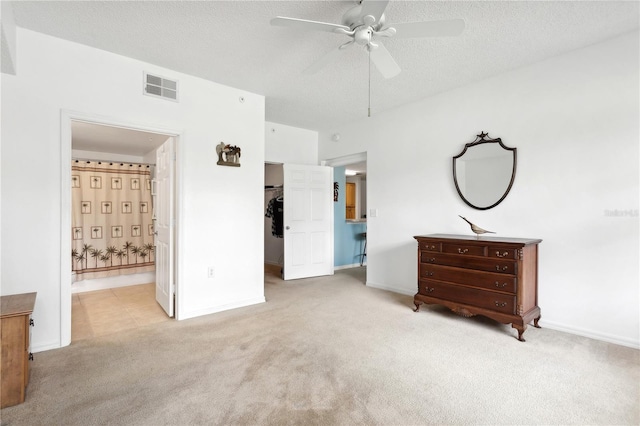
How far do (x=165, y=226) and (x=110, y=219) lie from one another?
1.88 meters

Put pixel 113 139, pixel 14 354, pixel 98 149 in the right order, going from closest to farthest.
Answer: pixel 14 354
pixel 113 139
pixel 98 149

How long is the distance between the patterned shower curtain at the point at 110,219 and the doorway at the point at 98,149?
0.29 m

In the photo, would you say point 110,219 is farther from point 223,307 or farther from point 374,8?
point 374,8

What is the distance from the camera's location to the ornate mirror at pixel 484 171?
10.9 feet

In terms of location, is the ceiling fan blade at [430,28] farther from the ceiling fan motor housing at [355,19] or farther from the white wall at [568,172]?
the white wall at [568,172]

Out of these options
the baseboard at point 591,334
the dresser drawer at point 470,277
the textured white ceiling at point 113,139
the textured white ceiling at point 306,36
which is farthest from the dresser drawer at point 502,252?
the textured white ceiling at point 113,139

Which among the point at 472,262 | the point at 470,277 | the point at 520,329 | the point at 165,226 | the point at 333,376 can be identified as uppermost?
the point at 165,226

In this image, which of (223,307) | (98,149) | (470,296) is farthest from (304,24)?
(98,149)

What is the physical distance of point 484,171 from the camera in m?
3.48

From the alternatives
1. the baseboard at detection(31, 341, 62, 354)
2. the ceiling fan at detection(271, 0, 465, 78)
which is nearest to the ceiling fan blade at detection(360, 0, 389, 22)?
the ceiling fan at detection(271, 0, 465, 78)

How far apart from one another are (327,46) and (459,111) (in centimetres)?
187

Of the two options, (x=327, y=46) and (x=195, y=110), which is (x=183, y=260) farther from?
(x=327, y=46)

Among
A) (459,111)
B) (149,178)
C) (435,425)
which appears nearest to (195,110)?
(149,178)

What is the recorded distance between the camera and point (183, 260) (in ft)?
10.9
